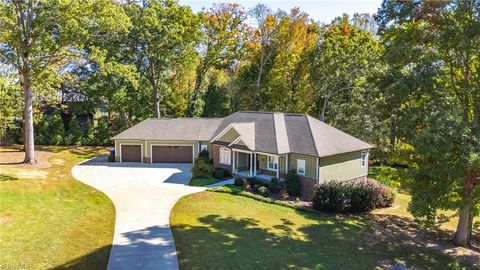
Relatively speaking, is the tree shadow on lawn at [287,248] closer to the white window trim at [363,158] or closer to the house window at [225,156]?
the white window trim at [363,158]

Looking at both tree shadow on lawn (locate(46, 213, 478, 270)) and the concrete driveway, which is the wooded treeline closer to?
tree shadow on lawn (locate(46, 213, 478, 270))

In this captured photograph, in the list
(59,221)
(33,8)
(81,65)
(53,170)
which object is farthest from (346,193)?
(81,65)

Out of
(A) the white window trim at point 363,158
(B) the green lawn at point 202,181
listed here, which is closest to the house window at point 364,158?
(A) the white window trim at point 363,158

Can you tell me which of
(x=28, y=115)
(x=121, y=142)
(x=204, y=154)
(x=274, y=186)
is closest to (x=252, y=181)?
(x=274, y=186)

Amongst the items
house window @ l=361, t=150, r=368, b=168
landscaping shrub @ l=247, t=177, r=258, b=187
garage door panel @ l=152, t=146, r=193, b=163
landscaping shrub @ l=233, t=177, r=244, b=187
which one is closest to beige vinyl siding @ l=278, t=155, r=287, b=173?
landscaping shrub @ l=247, t=177, r=258, b=187

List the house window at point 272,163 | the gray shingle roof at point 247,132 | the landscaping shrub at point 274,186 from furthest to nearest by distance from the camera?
the gray shingle roof at point 247,132
the house window at point 272,163
the landscaping shrub at point 274,186

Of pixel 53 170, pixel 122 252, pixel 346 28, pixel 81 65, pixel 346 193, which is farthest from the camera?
pixel 346 28

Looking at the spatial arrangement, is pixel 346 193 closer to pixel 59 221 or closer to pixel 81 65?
pixel 59 221
